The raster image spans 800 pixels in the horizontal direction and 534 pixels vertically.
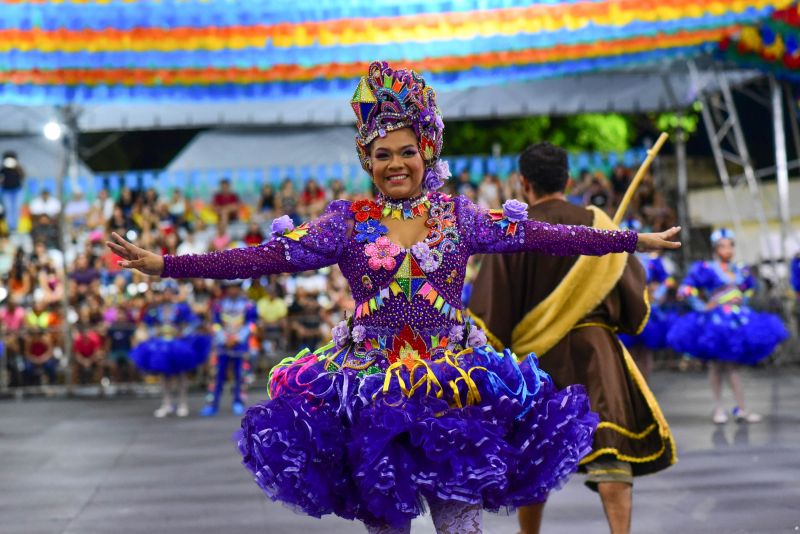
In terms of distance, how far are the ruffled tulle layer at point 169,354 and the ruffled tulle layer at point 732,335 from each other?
607 cm

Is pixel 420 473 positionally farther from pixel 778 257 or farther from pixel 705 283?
pixel 778 257

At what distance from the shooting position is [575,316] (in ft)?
19.7

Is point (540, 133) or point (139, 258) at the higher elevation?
point (540, 133)

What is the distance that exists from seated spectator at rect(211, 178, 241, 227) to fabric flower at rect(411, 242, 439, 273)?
17.6 m

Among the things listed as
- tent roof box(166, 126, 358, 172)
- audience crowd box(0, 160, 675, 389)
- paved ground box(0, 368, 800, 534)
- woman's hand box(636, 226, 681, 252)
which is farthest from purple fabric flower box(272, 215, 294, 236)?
tent roof box(166, 126, 358, 172)

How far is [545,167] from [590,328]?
84 cm

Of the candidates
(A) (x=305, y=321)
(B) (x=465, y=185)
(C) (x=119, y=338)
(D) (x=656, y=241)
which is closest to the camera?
(D) (x=656, y=241)

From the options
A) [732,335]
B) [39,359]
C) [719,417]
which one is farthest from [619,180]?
[39,359]

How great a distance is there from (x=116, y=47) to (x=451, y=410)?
11339mm

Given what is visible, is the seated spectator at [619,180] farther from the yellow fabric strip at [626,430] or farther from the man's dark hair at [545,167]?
the yellow fabric strip at [626,430]

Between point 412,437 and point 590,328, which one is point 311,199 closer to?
point 590,328

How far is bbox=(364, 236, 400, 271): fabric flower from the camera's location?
4.52 m

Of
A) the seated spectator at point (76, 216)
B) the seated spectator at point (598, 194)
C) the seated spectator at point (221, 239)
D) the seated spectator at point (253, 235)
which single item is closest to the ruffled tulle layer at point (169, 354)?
the seated spectator at point (221, 239)

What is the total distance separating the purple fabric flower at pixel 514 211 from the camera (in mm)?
4535
